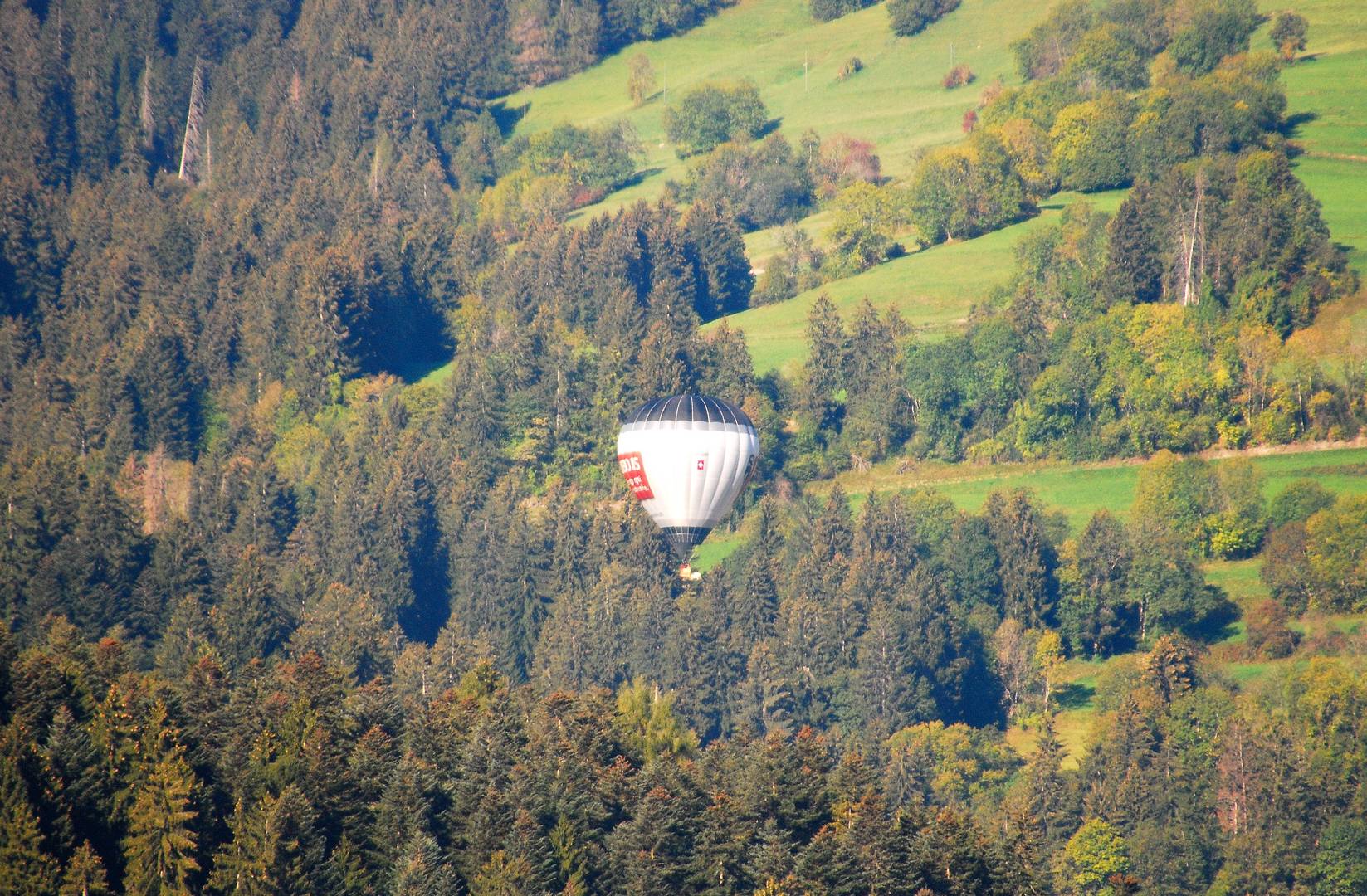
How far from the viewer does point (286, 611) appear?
110 metres

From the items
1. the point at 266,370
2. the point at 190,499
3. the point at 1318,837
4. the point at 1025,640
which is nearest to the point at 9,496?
the point at 190,499

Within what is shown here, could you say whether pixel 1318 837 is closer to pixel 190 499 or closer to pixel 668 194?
pixel 190 499

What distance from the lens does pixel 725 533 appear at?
12925 cm

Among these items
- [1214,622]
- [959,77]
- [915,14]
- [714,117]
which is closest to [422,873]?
[1214,622]

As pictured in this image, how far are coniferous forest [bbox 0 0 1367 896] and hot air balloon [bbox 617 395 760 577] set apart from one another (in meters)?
8.20

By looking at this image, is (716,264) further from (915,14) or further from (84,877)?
(84,877)

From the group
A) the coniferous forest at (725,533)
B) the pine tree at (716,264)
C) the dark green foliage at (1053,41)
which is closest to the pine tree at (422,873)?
the coniferous forest at (725,533)

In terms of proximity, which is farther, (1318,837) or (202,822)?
(1318,837)

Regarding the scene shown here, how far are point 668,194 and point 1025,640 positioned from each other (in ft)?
258

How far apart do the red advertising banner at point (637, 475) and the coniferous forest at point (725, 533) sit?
9.06 metres

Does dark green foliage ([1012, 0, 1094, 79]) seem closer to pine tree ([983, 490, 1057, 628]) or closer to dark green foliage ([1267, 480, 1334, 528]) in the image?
pine tree ([983, 490, 1057, 628])

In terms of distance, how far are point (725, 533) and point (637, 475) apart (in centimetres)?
2144

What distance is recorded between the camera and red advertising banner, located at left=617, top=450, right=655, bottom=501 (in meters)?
108

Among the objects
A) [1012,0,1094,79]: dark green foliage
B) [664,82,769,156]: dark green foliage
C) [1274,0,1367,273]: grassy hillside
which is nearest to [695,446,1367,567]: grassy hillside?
[1274,0,1367,273]: grassy hillside
